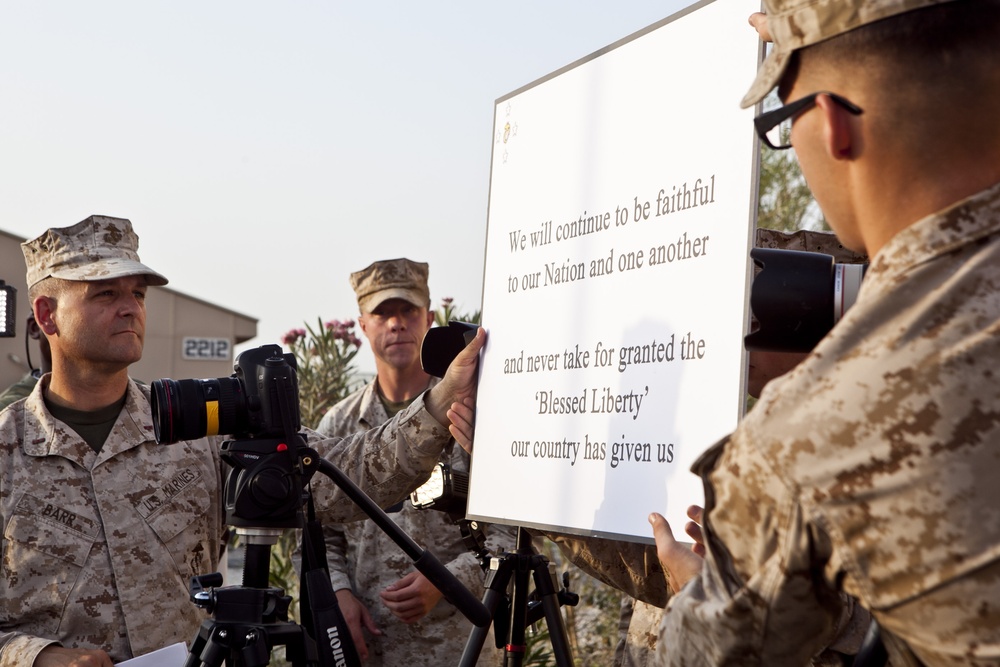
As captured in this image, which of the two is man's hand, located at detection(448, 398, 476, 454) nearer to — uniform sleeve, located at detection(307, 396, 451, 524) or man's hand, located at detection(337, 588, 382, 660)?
uniform sleeve, located at detection(307, 396, 451, 524)

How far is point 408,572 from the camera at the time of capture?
4336mm

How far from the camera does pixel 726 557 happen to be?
135 centimetres

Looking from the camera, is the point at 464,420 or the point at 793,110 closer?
the point at 793,110

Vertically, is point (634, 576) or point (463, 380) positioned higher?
point (463, 380)

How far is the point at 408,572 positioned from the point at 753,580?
126 inches

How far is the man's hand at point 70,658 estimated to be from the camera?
2869mm

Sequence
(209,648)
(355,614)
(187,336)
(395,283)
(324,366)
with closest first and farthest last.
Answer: (209,648) < (355,614) < (395,283) < (324,366) < (187,336)

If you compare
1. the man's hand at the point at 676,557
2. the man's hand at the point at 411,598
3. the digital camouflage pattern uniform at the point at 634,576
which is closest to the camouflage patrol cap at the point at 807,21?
the man's hand at the point at 676,557

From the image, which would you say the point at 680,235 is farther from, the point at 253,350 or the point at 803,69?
the point at 253,350

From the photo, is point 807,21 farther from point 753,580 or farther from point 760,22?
point 753,580

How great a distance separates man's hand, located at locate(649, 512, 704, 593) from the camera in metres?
1.77

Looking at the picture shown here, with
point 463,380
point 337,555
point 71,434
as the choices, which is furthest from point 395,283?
point 463,380

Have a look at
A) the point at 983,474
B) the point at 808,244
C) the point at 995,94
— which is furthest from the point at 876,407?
the point at 808,244

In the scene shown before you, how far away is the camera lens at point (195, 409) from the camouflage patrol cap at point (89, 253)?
47.0 inches
